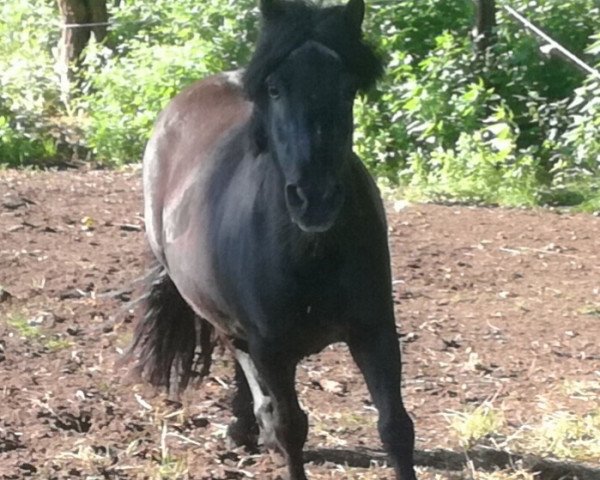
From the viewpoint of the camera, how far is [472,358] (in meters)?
5.33

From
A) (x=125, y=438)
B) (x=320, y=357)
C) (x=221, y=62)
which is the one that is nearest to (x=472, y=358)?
(x=320, y=357)

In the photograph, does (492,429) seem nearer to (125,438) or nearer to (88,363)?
(125,438)

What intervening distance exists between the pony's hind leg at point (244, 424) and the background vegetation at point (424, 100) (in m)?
4.97

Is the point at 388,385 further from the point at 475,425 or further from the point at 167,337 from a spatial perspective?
the point at 167,337

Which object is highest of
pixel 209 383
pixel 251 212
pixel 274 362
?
pixel 251 212

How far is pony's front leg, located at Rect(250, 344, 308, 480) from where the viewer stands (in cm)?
360

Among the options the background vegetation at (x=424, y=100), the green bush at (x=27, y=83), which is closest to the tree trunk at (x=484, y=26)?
the background vegetation at (x=424, y=100)

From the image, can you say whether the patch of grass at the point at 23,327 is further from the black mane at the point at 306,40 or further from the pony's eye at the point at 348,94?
the pony's eye at the point at 348,94

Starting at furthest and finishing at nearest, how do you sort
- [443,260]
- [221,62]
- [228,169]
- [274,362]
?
[221,62]
[443,260]
[228,169]
[274,362]

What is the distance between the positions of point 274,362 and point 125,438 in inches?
41.6

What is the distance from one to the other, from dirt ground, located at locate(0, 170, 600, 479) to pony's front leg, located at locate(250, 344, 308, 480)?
0.37 meters

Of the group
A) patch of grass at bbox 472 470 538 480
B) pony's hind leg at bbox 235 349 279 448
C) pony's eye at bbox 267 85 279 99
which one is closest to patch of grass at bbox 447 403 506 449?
patch of grass at bbox 472 470 538 480

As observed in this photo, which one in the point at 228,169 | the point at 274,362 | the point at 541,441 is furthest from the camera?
the point at 541,441

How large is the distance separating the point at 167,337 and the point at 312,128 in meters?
2.06
